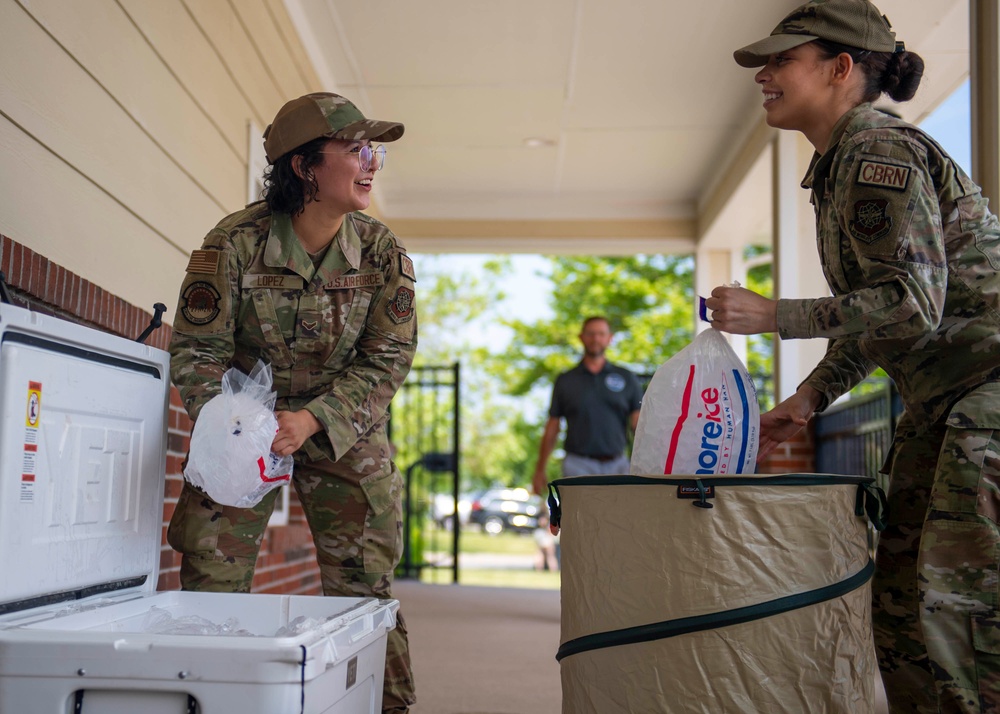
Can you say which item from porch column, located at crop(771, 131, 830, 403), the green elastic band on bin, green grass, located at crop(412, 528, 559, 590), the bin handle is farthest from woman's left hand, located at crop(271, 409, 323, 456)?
green grass, located at crop(412, 528, 559, 590)

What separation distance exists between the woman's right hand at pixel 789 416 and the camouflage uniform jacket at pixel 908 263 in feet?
0.69

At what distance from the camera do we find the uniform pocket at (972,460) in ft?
5.66

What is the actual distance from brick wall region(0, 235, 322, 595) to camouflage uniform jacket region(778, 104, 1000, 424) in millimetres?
1628

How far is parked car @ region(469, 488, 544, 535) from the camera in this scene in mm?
22844

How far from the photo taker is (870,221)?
176cm

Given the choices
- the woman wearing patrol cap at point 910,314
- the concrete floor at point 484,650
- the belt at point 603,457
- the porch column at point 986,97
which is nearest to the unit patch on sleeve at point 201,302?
the woman wearing patrol cap at point 910,314

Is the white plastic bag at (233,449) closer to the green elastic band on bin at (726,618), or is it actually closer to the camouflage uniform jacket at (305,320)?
the camouflage uniform jacket at (305,320)

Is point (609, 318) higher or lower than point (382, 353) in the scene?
higher

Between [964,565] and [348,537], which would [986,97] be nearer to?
[964,565]

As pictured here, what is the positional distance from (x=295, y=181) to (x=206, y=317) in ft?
1.35

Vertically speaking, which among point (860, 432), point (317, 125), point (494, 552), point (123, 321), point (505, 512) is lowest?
point (494, 552)

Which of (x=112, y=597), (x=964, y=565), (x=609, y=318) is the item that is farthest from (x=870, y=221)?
(x=609, y=318)

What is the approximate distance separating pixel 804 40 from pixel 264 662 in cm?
157

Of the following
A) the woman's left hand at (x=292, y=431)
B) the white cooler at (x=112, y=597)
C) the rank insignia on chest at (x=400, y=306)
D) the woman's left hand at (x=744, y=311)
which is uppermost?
the rank insignia on chest at (x=400, y=306)
